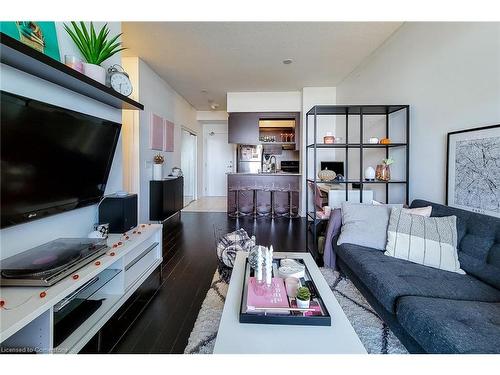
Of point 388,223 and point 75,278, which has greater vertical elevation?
point 388,223

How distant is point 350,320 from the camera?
182 centimetres

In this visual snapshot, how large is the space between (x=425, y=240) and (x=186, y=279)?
2028 mm

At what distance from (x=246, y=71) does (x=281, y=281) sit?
393cm

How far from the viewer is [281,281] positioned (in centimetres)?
153

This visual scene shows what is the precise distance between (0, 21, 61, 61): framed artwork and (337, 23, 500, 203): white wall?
3039 mm

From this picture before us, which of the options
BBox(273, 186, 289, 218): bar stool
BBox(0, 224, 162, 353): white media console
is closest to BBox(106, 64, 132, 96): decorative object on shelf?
BBox(0, 224, 162, 353): white media console

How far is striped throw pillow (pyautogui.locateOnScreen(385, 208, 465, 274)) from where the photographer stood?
1819 mm

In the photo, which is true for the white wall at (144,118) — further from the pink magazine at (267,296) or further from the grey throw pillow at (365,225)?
the pink magazine at (267,296)

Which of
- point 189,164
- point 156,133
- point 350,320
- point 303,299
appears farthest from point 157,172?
point 303,299

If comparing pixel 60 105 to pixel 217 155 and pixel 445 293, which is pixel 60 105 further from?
pixel 217 155

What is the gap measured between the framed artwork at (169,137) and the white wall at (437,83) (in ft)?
12.3

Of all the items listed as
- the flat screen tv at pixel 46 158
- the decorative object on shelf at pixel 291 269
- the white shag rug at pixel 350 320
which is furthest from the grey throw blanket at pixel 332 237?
the flat screen tv at pixel 46 158
